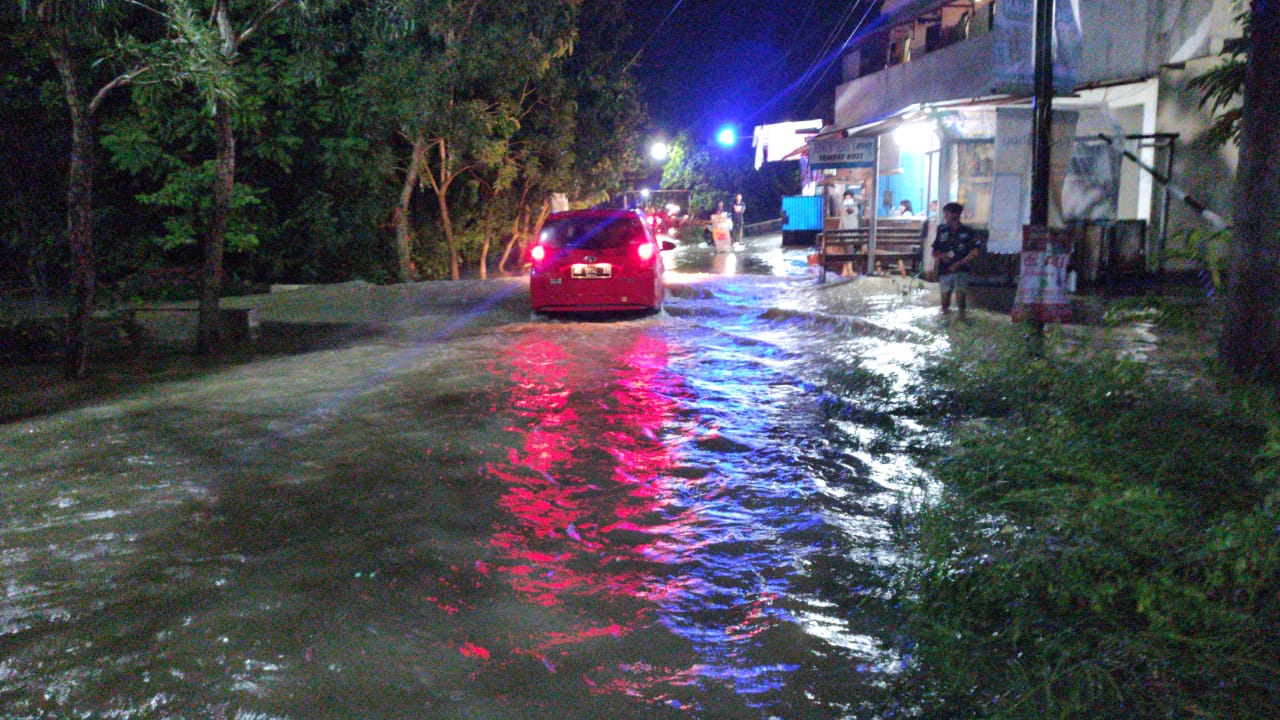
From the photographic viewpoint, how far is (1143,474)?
5.58 m

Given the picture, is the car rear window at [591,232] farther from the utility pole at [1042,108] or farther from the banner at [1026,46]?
the utility pole at [1042,108]

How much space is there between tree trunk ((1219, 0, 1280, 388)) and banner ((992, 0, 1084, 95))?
2.47 m

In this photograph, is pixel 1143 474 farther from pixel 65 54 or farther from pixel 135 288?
pixel 135 288

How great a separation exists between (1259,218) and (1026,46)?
13.1 feet

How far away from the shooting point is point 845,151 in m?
19.1

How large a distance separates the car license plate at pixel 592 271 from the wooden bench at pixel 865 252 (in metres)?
7.67

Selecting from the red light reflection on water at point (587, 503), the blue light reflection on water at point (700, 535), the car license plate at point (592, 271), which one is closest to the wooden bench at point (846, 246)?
the car license plate at point (592, 271)

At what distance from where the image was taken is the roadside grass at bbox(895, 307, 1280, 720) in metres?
3.53

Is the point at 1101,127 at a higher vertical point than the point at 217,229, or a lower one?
higher

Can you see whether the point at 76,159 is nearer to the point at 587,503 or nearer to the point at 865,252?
the point at 587,503

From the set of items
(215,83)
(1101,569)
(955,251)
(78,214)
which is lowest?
(1101,569)

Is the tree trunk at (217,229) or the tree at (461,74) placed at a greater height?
the tree at (461,74)

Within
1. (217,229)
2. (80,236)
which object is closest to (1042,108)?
Result: (217,229)

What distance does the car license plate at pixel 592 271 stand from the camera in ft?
45.7
